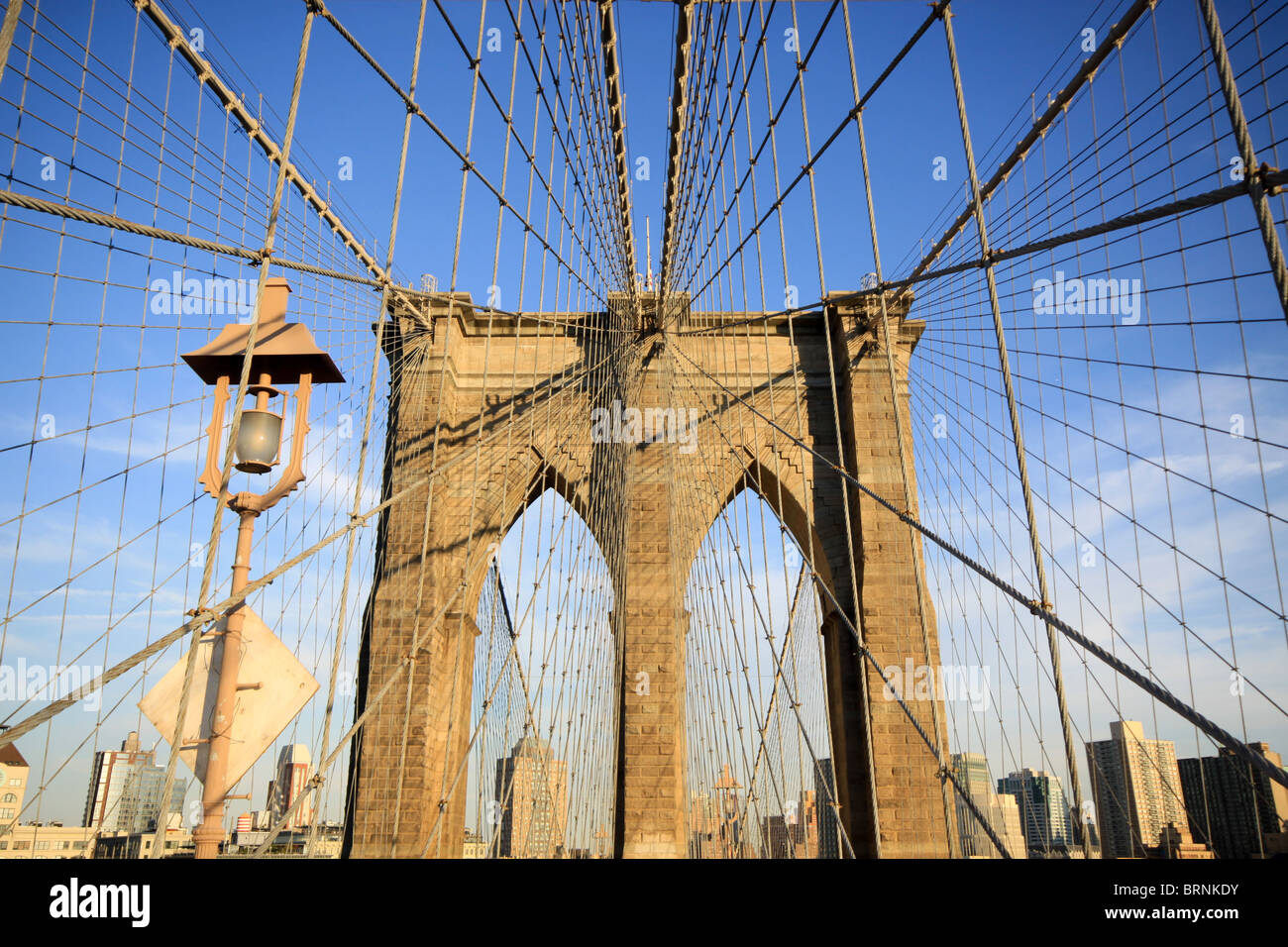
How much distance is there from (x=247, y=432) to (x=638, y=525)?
6486 mm

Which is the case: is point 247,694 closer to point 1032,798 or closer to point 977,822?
point 977,822

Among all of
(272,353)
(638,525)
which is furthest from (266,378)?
(638,525)

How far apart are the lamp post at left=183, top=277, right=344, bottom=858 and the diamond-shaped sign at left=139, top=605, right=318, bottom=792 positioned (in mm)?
47

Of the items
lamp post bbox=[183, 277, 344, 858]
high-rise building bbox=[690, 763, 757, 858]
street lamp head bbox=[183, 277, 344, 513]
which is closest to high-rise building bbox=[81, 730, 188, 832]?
lamp post bbox=[183, 277, 344, 858]

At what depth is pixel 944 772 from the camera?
420cm

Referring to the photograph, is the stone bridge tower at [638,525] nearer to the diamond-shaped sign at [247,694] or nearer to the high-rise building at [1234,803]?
the high-rise building at [1234,803]

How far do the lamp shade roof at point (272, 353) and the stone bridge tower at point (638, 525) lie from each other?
3832 mm

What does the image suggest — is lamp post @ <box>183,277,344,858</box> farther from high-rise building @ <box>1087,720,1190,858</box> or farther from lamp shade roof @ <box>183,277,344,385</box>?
high-rise building @ <box>1087,720,1190,858</box>

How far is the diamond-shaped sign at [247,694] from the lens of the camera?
12.0ft

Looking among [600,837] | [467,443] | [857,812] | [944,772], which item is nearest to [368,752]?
[600,837]

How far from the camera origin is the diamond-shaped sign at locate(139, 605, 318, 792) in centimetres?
367
